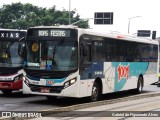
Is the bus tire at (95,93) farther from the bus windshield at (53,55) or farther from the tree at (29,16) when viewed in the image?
the tree at (29,16)

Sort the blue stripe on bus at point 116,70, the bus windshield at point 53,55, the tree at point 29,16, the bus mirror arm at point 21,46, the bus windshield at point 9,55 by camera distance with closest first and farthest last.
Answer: the bus windshield at point 53,55 < the blue stripe on bus at point 116,70 < the bus mirror arm at point 21,46 < the bus windshield at point 9,55 < the tree at point 29,16

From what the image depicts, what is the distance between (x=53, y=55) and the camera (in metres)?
17.1

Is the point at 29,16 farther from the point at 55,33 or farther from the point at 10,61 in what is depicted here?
the point at 55,33

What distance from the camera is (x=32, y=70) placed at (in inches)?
687

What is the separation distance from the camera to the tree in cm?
8181

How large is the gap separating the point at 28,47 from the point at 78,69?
220cm

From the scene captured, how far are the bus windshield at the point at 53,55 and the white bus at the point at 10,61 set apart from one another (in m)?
2.56

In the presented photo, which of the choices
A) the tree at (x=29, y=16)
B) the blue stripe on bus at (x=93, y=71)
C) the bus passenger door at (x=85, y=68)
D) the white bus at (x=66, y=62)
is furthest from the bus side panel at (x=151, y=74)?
the tree at (x=29, y=16)

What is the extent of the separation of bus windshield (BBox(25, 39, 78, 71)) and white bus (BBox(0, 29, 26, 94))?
256cm

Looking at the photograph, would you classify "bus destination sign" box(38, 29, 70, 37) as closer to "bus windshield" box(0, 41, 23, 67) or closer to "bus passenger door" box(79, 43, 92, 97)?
"bus passenger door" box(79, 43, 92, 97)

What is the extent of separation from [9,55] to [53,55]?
383cm

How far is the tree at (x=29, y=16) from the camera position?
81812mm

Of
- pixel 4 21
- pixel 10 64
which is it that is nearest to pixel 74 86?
pixel 10 64

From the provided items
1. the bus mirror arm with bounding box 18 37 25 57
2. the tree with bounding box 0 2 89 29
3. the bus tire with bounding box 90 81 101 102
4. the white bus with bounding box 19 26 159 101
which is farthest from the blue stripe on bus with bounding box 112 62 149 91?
the tree with bounding box 0 2 89 29
